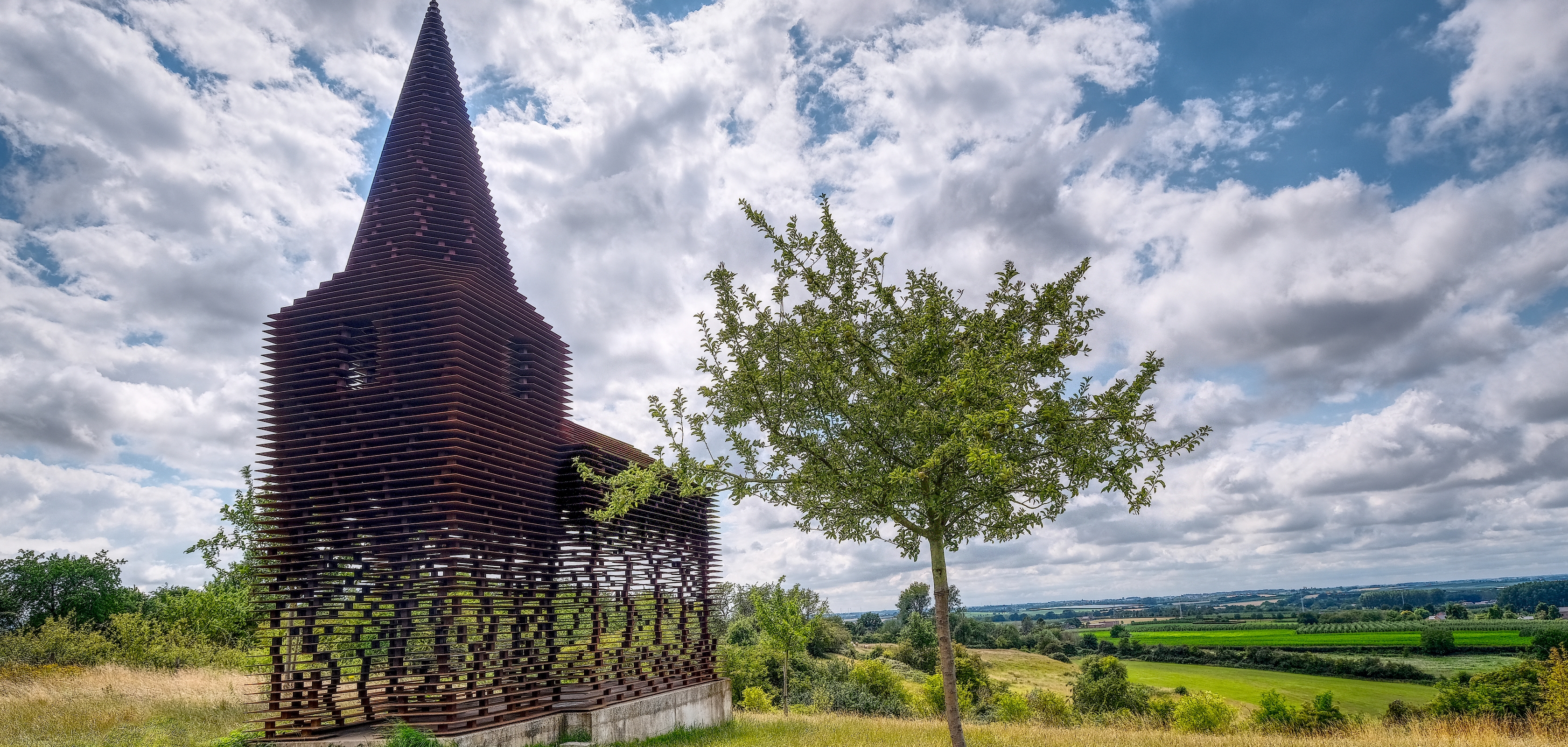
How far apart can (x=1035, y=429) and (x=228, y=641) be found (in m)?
36.5

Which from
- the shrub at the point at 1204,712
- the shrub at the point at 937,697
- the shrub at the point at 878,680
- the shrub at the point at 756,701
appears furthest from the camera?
the shrub at the point at 878,680

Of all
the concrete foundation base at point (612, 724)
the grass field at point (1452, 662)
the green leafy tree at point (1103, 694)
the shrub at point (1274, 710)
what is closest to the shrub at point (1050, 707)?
the green leafy tree at point (1103, 694)

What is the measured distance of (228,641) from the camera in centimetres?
3272

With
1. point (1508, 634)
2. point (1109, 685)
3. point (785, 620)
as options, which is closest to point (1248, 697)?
point (1109, 685)

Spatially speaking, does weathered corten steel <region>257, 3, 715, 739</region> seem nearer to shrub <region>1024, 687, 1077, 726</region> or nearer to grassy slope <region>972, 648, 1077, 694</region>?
shrub <region>1024, 687, 1077, 726</region>

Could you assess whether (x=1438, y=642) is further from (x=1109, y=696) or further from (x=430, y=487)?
(x=430, y=487)

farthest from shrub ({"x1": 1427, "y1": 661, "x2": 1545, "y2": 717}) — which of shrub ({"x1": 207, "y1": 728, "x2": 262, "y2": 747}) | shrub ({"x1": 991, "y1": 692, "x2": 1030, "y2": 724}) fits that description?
shrub ({"x1": 207, "y1": 728, "x2": 262, "y2": 747})

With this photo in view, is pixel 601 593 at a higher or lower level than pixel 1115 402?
lower

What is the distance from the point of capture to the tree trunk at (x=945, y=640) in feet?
37.8

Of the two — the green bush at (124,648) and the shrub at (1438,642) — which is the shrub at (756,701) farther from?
the shrub at (1438,642)

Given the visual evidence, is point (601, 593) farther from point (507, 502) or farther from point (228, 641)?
point (228, 641)

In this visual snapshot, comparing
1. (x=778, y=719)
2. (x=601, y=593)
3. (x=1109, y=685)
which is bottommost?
(x=1109, y=685)

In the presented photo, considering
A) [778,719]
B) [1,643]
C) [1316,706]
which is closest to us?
[778,719]

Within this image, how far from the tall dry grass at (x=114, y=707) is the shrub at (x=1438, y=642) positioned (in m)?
94.2
